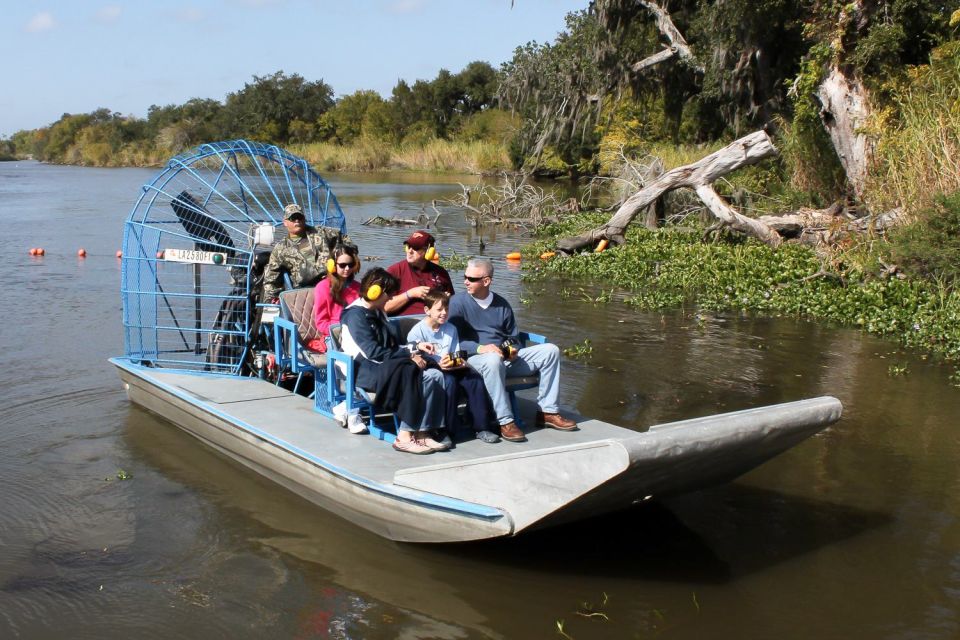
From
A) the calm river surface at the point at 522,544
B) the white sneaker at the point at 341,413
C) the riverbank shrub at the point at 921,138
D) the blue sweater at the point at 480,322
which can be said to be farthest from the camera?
the riverbank shrub at the point at 921,138

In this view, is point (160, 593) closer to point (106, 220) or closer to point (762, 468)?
point (762, 468)

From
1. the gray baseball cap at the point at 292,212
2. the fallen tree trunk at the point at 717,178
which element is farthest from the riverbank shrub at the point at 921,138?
the gray baseball cap at the point at 292,212

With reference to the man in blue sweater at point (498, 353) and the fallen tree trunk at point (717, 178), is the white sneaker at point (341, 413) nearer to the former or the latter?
the man in blue sweater at point (498, 353)

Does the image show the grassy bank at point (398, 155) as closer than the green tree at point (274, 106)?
Yes

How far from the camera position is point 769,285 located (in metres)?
14.7

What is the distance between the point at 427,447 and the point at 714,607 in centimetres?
211

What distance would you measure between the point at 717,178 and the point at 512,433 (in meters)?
12.2

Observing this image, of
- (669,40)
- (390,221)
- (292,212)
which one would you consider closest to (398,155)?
(390,221)

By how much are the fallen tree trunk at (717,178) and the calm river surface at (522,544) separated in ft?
19.8

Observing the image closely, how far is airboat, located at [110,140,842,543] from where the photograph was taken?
17.3 feet

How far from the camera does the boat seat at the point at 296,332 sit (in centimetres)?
804

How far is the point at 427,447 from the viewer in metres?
6.53

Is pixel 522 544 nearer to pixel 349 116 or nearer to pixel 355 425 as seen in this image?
pixel 355 425

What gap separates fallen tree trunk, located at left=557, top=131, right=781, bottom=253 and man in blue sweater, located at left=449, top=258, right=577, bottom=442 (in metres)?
9.99
